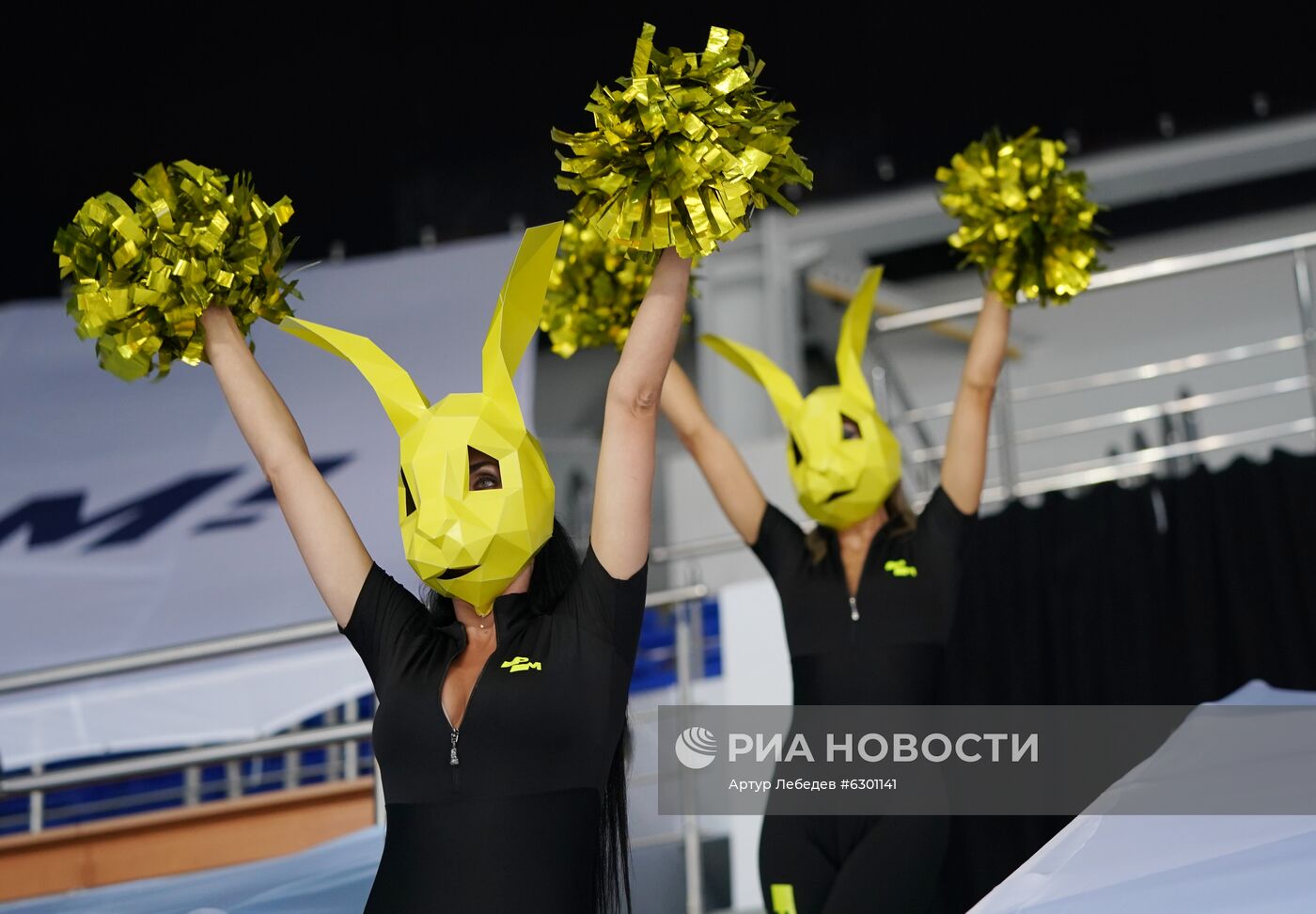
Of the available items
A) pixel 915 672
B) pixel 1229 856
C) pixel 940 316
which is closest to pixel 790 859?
pixel 915 672

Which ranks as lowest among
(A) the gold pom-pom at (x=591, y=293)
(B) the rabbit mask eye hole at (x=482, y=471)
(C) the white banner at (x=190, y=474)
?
(B) the rabbit mask eye hole at (x=482, y=471)

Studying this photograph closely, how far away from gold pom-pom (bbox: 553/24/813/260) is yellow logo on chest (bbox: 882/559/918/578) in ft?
3.31

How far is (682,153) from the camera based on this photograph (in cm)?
163

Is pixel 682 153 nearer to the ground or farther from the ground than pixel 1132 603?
farther from the ground

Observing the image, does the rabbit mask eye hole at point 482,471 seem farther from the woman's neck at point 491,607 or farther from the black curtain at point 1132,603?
the black curtain at point 1132,603

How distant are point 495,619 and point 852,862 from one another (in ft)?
2.95

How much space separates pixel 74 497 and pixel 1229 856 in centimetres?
524

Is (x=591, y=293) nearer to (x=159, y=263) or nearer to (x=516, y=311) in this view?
(x=516, y=311)

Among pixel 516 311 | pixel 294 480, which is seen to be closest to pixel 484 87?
pixel 516 311

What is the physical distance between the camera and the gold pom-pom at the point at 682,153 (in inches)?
64.0

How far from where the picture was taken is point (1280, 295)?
7027mm

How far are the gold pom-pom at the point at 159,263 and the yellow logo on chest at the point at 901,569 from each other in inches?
47.2

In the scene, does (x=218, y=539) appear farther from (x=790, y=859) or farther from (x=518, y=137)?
(x=790, y=859)

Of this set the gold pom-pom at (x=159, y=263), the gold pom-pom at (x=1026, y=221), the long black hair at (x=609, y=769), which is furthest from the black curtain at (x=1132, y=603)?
the gold pom-pom at (x=159, y=263)
